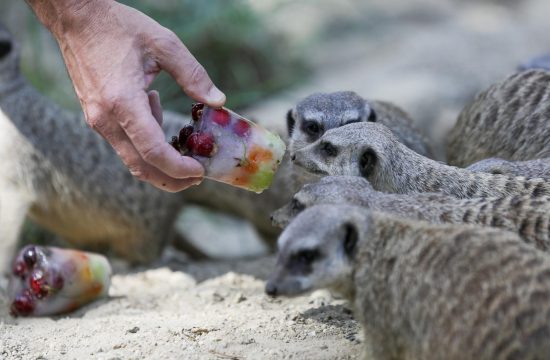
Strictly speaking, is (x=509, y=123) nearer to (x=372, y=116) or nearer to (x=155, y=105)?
(x=372, y=116)

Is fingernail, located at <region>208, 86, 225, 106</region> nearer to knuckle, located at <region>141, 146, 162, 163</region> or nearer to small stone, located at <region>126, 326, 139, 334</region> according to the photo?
knuckle, located at <region>141, 146, 162, 163</region>

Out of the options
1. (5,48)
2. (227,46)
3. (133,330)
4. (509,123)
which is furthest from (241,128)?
(227,46)

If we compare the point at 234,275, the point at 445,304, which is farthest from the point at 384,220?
the point at 234,275

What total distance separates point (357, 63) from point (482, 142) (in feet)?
13.0

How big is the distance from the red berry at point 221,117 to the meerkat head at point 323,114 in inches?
31.5

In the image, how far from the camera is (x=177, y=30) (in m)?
6.17

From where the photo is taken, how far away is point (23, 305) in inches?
134

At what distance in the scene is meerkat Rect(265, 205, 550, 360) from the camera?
187cm

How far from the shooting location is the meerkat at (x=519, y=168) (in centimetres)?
310

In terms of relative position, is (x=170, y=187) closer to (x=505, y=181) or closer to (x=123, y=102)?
(x=123, y=102)

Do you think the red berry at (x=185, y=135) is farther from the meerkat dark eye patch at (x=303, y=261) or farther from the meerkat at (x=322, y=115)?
the meerkat at (x=322, y=115)

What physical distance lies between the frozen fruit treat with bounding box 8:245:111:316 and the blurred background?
1890 millimetres

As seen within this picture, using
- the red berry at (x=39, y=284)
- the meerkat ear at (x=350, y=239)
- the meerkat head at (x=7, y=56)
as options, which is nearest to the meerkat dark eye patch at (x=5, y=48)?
the meerkat head at (x=7, y=56)

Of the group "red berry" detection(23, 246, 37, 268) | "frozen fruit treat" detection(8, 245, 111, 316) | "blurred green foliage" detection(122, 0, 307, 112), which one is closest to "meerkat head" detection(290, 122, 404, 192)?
"frozen fruit treat" detection(8, 245, 111, 316)
